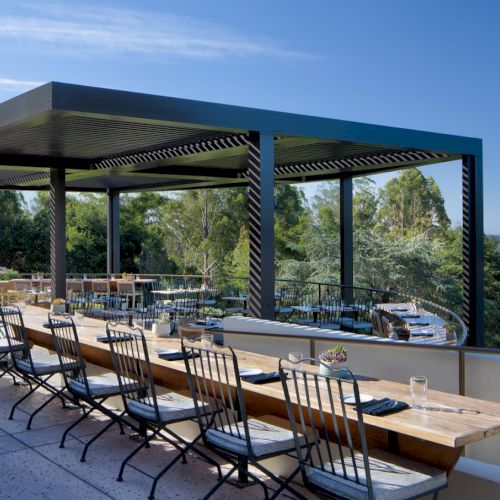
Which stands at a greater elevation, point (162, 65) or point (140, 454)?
point (162, 65)

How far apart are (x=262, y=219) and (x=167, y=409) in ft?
15.6

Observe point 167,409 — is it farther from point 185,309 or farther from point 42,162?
point 42,162

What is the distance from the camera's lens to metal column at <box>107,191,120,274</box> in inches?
707

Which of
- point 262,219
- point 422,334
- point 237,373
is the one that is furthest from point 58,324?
point 422,334

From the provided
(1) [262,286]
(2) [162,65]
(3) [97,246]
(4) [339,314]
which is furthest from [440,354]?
(2) [162,65]

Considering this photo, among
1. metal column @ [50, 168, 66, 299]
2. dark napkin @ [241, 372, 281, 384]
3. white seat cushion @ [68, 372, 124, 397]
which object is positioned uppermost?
metal column @ [50, 168, 66, 299]

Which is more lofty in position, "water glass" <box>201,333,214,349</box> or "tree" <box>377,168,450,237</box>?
"tree" <box>377,168,450,237</box>

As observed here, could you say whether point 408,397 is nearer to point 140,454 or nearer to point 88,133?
point 140,454

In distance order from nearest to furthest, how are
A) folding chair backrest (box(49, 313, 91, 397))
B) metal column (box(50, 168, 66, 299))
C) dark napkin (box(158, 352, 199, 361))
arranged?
dark napkin (box(158, 352, 199, 361)) → folding chair backrest (box(49, 313, 91, 397)) → metal column (box(50, 168, 66, 299))

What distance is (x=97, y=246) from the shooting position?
27750 mm

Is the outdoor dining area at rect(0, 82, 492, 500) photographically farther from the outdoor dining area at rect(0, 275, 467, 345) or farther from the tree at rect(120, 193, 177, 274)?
the tree at rect(120, 193, 177, 274)

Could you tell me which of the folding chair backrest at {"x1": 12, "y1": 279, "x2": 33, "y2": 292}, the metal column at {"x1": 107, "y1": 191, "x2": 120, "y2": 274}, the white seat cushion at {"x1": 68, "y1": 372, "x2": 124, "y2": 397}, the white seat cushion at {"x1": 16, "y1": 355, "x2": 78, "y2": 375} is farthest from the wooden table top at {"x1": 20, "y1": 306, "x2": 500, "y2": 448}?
the metal column at {"x1": 107, "y1": 191, "x2": 120, "y2": 274}

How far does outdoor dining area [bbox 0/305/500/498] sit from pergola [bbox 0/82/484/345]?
110 inches

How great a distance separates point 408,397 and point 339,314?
8.35 meters
